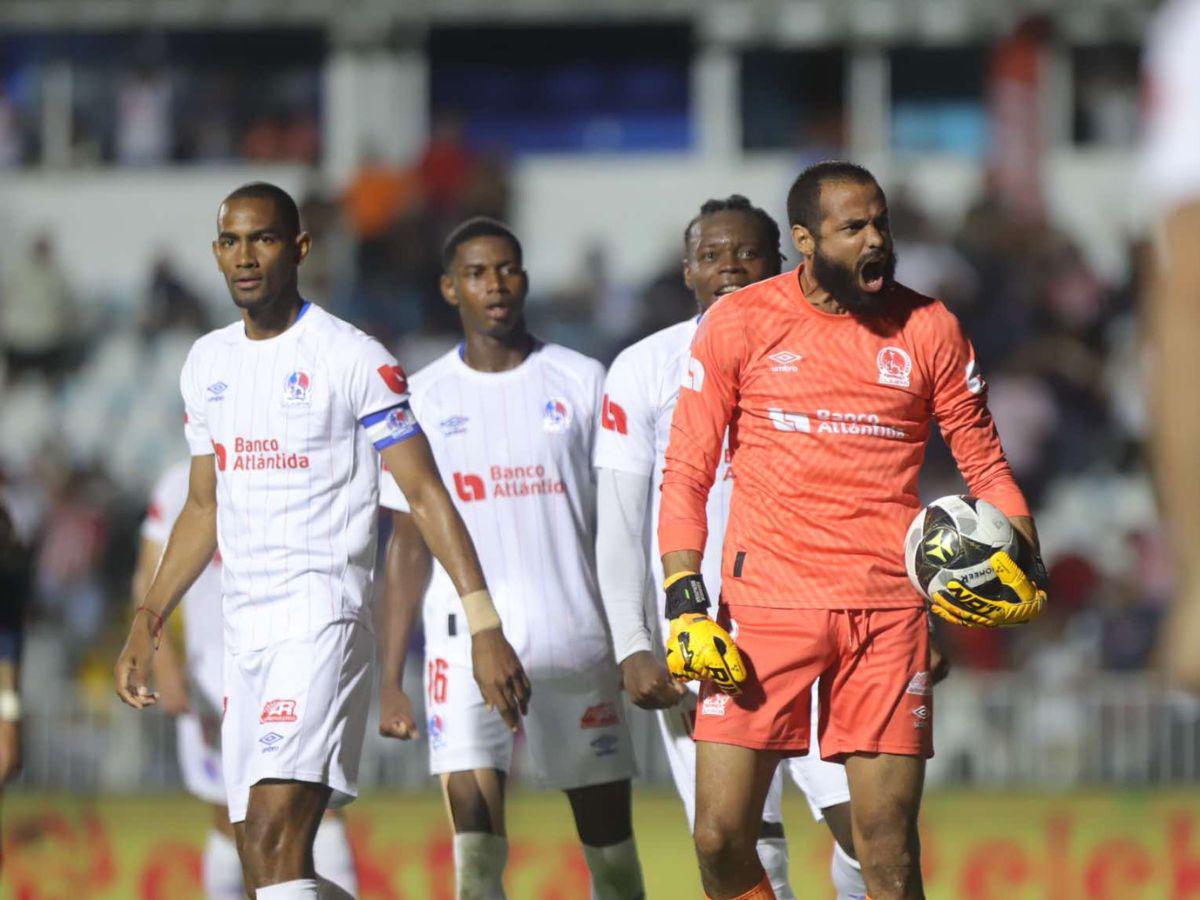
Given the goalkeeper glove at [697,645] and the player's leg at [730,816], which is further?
the player's leg at [730,816]

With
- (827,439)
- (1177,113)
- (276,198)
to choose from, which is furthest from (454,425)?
(1177,113)

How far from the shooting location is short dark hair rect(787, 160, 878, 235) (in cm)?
619

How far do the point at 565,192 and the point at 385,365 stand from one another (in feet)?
42.2

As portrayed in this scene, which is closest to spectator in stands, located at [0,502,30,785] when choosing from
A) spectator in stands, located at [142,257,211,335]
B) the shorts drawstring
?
the shorts drawstring

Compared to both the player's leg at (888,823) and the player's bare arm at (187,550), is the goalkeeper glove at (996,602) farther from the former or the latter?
the player's bare arm at (187,550)

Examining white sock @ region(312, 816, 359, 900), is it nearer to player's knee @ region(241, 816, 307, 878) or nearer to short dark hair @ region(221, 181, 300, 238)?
player's knee @ region(241, 816, 307, 878)

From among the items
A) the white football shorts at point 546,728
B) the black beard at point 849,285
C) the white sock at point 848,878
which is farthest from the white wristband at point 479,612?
the white sock at point 848,878

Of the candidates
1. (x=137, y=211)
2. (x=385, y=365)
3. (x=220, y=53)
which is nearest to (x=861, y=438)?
(x=385, y=365)

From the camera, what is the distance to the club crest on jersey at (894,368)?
20.4 feet

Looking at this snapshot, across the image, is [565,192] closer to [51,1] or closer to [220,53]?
[220,53]

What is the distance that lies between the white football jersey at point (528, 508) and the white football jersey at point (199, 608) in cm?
160

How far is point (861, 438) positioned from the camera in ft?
20.5

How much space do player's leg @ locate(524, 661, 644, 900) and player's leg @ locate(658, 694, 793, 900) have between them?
0.21 meters

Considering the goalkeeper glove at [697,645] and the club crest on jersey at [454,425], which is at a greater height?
the club crest on jersey at [454,425]
